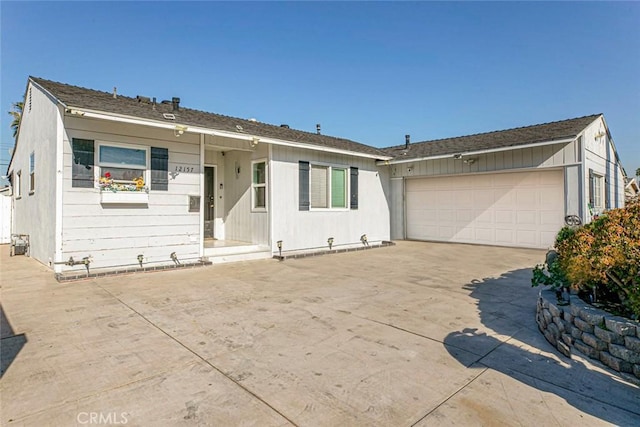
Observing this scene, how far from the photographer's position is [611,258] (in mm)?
2744

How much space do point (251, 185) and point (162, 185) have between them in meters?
2.34

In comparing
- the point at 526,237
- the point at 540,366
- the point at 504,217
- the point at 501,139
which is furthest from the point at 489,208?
the point at 540,366

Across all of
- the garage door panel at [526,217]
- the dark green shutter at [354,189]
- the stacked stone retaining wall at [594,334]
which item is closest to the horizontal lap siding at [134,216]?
the dark green shutter at [354,189]

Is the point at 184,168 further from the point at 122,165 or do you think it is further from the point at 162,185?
the point at 122,165

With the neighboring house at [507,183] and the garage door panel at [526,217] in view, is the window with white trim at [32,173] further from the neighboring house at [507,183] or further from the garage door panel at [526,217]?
the garage door panel at [526,217]

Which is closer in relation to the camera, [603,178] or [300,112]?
[603,178]

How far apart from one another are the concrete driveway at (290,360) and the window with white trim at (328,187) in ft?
14.5

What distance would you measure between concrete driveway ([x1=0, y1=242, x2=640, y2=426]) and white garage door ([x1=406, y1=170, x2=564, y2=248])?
5404 mm

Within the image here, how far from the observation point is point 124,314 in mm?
3785

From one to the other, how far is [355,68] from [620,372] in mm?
12087

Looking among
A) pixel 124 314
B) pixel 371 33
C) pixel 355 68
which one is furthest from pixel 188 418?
pixel 355 68

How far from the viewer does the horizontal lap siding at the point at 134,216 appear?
580cm

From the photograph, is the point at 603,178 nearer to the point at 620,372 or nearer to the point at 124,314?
the point at 620,372

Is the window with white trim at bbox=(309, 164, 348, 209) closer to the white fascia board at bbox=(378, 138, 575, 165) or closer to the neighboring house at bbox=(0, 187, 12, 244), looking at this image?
the white fascia board at bbox=(378, 138, 575, 165)
